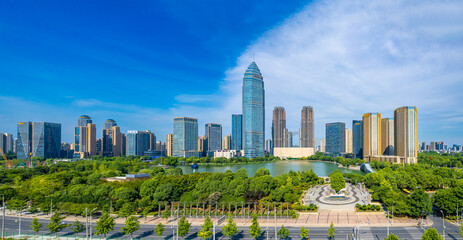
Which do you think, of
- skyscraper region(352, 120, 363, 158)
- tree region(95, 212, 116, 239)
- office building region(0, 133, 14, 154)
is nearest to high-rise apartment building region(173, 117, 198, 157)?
office building region(0, 133, 14, 154)

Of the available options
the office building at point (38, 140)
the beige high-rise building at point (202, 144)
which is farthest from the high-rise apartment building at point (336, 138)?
the office building at point (38, 140)

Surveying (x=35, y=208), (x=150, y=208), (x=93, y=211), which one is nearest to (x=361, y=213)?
(x=150, y=208)

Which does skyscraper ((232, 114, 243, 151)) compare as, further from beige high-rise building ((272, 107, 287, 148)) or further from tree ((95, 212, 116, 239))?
tree ((95, 212, 116, 239))

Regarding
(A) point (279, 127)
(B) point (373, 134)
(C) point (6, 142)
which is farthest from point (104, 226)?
(A) point (279, 127)

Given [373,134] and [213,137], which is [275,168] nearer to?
[373,134]

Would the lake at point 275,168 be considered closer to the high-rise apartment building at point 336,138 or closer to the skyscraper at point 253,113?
the skyscraper at point 253,113

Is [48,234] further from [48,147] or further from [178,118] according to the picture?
[178,118]
